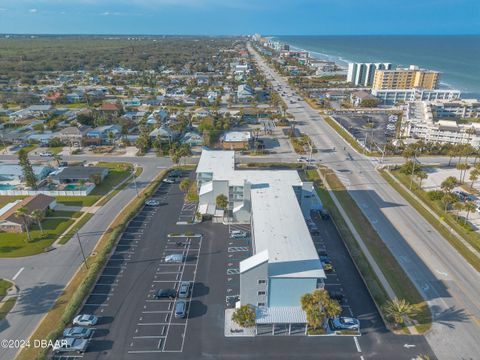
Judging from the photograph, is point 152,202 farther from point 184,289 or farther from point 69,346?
point 69,346

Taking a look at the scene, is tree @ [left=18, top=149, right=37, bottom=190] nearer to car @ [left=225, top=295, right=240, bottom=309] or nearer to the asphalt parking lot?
the asphalt parking lot

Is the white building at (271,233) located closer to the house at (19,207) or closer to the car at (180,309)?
the car at (180,309)

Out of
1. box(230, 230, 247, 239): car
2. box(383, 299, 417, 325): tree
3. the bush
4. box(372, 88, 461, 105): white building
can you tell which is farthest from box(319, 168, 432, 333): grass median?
box(372, 88, 461, 105): white building

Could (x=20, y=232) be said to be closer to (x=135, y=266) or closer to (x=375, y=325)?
(x=135, y=266)

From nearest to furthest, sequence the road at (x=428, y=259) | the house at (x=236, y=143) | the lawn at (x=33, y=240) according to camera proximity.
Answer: the road at (x=428, y=259) < the lawn at (x=33, y=240) < the house at (x=236, y=143)

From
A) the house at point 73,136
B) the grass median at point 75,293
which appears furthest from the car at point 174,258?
the house at point 73,136

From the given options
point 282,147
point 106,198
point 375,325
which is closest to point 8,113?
point 106,198
